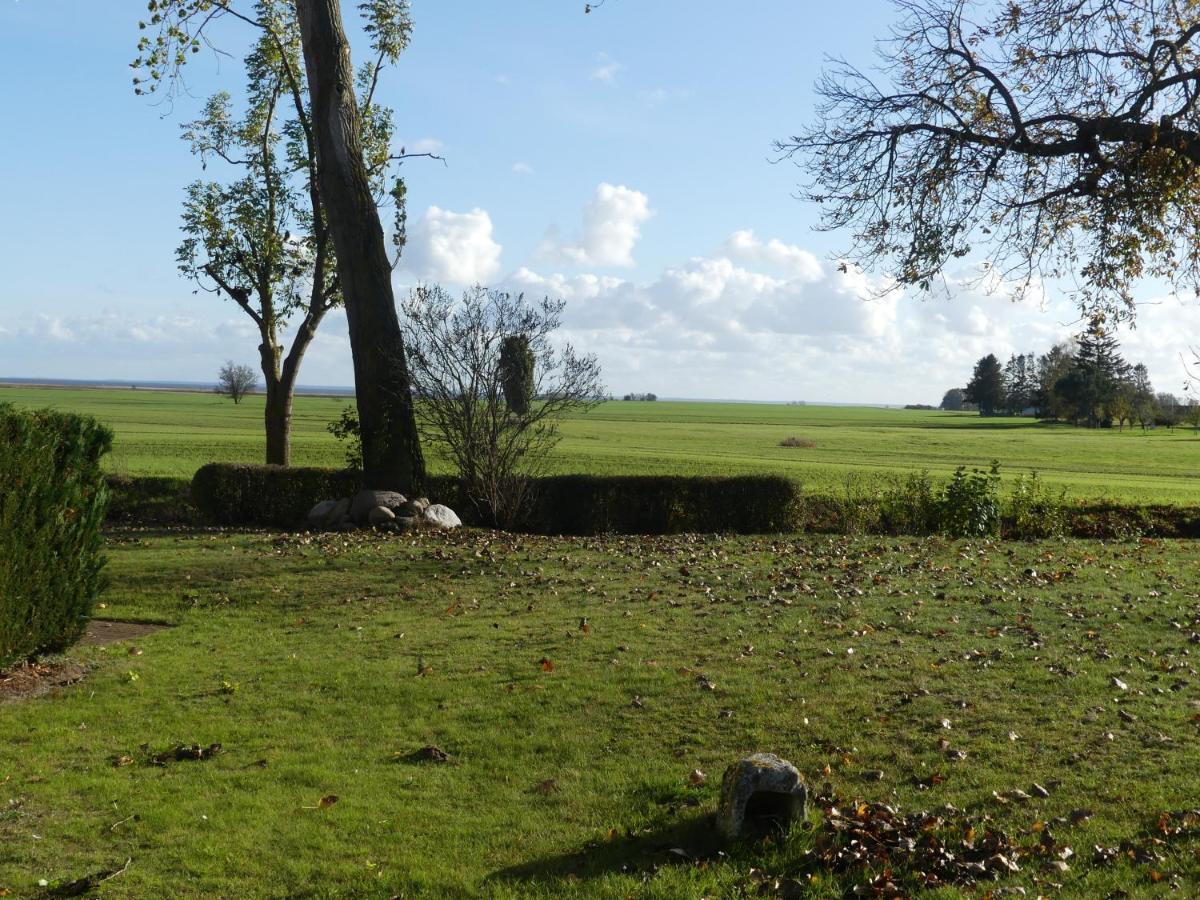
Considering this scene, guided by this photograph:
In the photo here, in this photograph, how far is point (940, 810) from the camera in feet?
19.5

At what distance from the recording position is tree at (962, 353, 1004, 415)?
12175 centimetres

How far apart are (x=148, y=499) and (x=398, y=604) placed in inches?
442

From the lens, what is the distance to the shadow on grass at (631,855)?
531 cm

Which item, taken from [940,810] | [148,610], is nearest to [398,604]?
[148,610]

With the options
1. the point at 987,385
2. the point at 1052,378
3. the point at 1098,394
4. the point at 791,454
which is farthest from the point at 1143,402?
the point at 791,454

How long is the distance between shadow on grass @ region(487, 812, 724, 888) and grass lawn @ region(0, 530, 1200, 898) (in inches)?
1.0

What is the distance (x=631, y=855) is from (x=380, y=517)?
42.4 ft

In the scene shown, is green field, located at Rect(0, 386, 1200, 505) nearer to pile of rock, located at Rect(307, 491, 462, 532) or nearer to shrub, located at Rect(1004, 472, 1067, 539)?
shrub, located at Rect(1004, 472, 1067, 539)

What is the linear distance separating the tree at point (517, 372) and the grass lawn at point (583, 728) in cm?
588

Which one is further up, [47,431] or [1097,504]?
[47,431]

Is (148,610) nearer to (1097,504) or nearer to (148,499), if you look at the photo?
(148,499)

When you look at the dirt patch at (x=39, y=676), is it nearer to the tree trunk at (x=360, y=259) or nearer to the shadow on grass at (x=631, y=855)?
the shadow on grass at (x=631, y=855)

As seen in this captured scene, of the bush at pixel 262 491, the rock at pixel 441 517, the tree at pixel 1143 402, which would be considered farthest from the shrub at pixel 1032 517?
the tree at pixel 1143 402

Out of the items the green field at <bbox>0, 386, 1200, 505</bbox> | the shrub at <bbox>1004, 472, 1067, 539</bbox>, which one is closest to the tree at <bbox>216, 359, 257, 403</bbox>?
the green field at <bbox>0, 386, 1200, 505</bbox>
